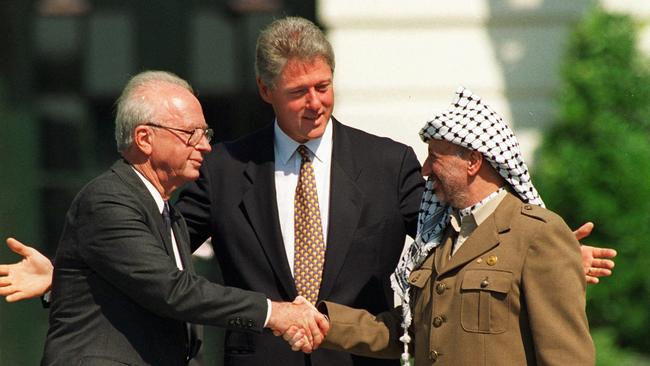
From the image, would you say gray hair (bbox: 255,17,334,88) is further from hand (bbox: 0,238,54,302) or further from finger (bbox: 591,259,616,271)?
finger (bbox: 591,259,616,271)

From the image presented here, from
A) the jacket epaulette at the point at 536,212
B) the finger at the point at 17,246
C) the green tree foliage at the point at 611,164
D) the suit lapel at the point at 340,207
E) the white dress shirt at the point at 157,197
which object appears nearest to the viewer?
the jacket epaulette at the point at 536,212

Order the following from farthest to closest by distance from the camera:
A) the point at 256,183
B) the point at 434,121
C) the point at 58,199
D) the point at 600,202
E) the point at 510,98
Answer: the point at 58,199, the point at 510,98, the point at 600,202, the point at 256,183, the point at 434,121

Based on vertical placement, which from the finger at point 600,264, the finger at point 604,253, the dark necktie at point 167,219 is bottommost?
the finger at point 600,264

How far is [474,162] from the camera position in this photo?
3.89 metres

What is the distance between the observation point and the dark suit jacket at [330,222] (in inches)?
176

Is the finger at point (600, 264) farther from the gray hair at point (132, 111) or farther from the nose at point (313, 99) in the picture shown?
the gray hair at point (132, 111)

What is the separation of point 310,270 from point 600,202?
2.14 meters

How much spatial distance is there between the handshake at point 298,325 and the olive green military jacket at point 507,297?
329mm

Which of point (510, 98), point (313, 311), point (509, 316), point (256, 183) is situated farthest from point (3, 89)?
point (509, 316)

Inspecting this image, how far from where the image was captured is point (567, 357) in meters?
3.66

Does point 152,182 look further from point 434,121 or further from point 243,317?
point 434,121

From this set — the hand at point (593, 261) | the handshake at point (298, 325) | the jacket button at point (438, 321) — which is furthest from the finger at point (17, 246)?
the hand at point (593, 261)

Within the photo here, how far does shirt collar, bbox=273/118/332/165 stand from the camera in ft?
15.1

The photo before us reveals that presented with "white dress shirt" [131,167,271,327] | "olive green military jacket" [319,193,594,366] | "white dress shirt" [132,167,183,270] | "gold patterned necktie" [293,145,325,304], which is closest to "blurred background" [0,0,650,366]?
"gold patterned necktie" [293,145,325,304]
